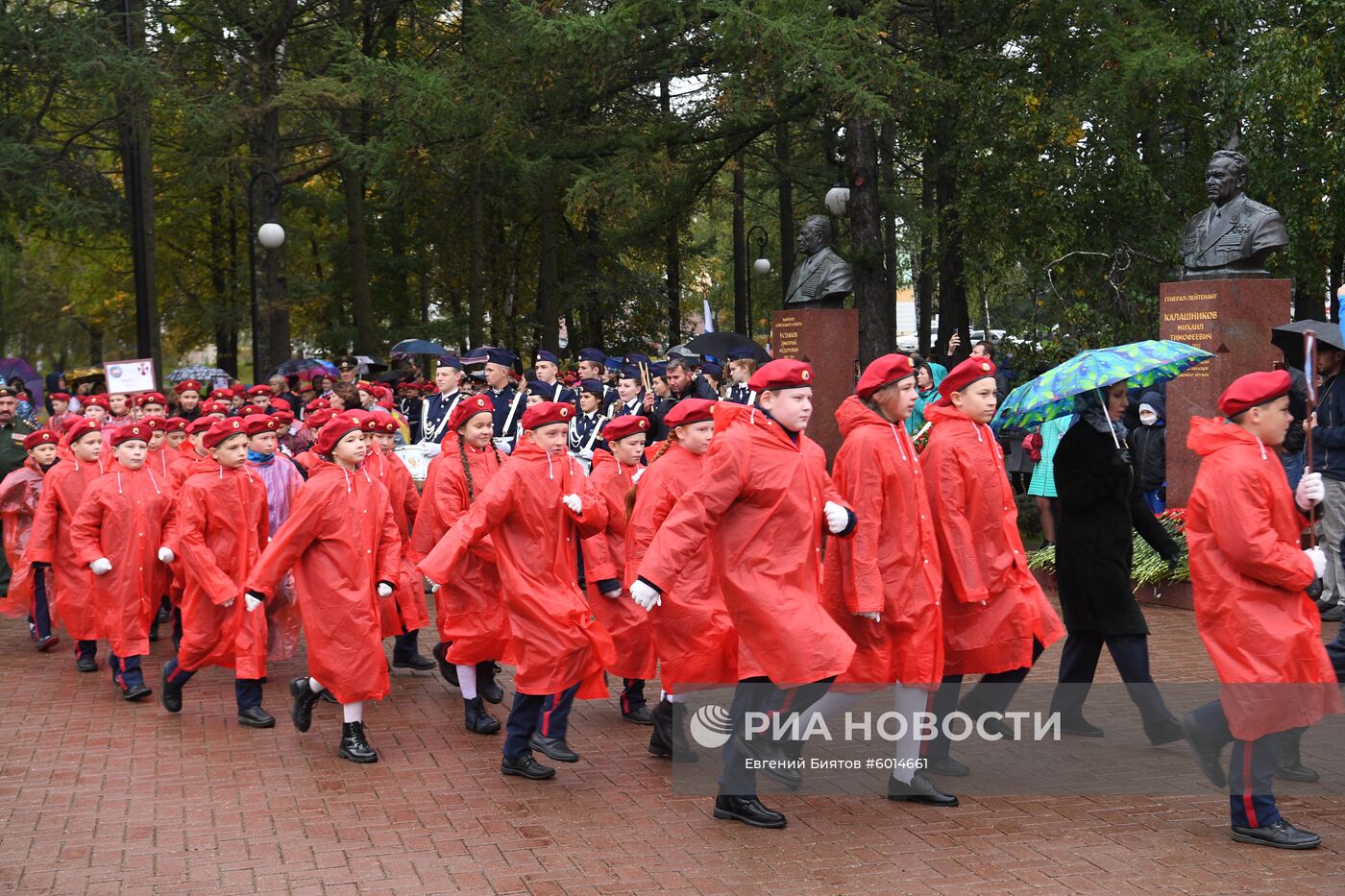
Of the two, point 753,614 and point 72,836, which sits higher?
point 753,614

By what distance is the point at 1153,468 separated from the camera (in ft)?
42.1

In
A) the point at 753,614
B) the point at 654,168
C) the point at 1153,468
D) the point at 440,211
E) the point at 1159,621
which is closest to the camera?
the point at 753,614

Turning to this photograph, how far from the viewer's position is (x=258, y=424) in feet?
30.6

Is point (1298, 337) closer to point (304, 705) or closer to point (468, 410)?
point (468, 410)

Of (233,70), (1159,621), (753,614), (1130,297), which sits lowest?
(1159,621)

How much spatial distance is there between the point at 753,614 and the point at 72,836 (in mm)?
3199

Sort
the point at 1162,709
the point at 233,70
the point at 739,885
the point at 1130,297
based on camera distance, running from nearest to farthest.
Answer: the point at 739,885
the point at 1162,709
the point at 1130,297
the point at 233,70

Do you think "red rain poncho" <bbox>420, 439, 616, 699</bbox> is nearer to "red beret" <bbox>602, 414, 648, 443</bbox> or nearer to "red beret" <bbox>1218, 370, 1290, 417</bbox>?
"red beret" <bbox>602, 414, 648, 443</bbox>

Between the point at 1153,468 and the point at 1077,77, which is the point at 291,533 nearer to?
the point at 1153,468

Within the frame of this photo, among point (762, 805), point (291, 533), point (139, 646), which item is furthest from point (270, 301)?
point (762, 805)

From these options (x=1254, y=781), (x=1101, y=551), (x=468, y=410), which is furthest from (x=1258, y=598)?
(x=468, y=410)

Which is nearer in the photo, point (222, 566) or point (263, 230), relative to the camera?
point (222, 566)

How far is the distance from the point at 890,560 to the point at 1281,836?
1917mm

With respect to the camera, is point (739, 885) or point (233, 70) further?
point (233, 70)
